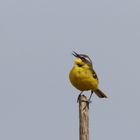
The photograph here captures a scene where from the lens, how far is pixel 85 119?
1049cm

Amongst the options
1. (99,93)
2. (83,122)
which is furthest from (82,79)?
(83,122)

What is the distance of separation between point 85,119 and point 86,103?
0.68 m

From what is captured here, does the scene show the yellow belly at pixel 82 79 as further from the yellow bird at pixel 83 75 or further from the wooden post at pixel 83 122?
the wooden post at pixel 83 122

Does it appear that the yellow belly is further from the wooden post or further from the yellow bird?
the wooden post

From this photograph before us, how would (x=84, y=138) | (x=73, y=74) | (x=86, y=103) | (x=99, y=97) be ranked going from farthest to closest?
(x=99, y=97) < (x=73, y=74) < (x=86, y=103) < (x=84, y=138)

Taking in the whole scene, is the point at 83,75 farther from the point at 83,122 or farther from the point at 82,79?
the point at 83,122

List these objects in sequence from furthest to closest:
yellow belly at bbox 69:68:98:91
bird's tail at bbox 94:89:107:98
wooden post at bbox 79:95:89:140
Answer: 1. bird's tail at bbox 94:89:107:98
2. yellow belly at bbox 69:68:98:91
3. wooden post at bbox 79:95:89:140

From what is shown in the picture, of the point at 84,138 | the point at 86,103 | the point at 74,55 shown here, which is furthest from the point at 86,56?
the point at 84,138

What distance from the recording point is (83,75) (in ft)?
42.1

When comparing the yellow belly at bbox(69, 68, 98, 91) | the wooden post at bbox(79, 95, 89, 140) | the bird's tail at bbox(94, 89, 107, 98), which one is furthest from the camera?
the bird's tail at bbox(94, 89, 107, 98)

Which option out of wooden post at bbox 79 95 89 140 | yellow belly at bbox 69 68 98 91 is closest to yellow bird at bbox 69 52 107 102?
yellow belly at bbox 69 68 98 91

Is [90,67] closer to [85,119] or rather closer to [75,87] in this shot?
[75,87]

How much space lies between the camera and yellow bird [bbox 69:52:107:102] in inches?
500

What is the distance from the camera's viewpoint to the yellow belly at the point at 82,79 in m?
12.7
